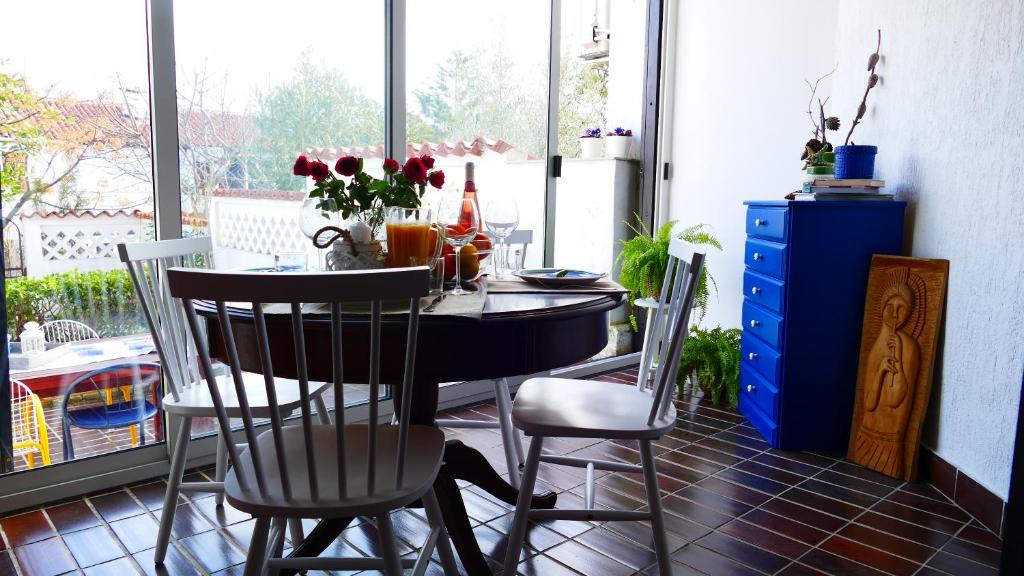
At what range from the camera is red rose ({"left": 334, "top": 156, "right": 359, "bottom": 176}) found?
1.78 meters

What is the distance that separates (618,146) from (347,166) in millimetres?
2816

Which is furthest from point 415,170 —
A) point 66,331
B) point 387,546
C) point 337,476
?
point 66,331

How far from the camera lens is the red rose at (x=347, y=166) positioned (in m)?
1.78

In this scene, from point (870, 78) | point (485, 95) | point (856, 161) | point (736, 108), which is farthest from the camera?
point (736, 108)

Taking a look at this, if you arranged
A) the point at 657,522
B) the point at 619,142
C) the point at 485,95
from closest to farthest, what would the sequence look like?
the point at 657,522
the point at 485,95
the point at 619,142

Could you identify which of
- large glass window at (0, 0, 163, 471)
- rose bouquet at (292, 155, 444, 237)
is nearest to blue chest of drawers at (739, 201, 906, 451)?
rose bouquet at (292, 155, 444, 237)

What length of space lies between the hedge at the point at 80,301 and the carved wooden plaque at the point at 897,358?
107 inches

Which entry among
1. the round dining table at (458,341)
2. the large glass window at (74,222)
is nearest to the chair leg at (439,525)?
the round dining table at (458,341)

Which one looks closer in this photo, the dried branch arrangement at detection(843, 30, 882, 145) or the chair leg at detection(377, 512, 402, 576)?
the chair leg at detection(377, 512, 402, 576)

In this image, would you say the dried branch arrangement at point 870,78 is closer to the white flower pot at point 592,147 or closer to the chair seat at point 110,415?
the white flower pot at point 592,147

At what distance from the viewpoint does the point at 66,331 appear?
236 centimetres

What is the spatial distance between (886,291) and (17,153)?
3065mm

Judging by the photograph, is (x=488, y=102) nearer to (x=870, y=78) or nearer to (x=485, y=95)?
(x=485, y=95)

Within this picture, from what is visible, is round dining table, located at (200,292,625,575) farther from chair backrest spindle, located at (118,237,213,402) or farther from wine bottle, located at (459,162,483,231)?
wine bottle, located at (459,162,483,231)
